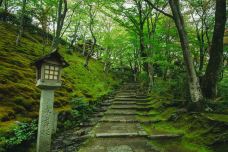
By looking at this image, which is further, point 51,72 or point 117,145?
point 117,145

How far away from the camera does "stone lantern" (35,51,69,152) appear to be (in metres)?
5.12

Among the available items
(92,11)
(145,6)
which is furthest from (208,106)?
(92,11)

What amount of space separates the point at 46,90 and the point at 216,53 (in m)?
6.09

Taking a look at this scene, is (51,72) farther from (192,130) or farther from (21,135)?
(192,130)

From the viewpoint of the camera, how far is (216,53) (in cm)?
718

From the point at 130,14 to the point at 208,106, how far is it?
398 inches

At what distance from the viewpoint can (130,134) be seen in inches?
254

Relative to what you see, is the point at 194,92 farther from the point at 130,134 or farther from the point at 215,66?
the point at 130,134

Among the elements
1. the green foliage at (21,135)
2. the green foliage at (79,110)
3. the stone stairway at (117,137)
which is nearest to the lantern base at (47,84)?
the green foliage at (21,135)

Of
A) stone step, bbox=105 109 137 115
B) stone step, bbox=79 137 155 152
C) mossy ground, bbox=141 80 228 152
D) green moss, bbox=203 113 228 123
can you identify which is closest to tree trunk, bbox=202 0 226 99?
mossy ground, bbox=141 80 228 152

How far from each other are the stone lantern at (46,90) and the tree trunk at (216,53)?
5.45 m

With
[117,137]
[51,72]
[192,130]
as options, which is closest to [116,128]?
[117,137]

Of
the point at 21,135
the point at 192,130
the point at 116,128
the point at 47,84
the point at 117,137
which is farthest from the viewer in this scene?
the point at 116,128

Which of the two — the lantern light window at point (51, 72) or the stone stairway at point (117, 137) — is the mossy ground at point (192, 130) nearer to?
the stone stairway at point (117, 137)
